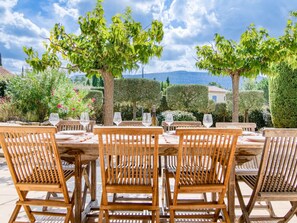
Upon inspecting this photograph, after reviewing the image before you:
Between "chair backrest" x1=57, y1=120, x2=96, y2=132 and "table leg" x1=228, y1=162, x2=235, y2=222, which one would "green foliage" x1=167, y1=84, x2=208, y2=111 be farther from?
"table leg" x1=228, y1=162, x2=235, y2=222

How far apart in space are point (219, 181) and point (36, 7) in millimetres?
8733

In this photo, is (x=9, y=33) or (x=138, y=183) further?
(x=9, y=33)

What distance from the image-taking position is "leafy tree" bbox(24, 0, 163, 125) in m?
5.09

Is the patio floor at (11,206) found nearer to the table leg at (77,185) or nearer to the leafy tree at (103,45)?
the table leg at (77,185)

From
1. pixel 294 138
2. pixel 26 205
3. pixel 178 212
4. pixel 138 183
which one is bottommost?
pixel 178 212

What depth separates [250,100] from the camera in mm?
13773

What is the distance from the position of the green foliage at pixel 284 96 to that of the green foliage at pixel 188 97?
3.93 metres

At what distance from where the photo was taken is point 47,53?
18.8 ft

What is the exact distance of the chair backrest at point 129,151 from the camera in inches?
82.7

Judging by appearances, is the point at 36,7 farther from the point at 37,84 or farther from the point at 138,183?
the point at 138,183

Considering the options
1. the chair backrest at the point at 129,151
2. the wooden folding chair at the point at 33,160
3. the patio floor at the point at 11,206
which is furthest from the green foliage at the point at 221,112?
the wooden folding chair at the point at 33,160

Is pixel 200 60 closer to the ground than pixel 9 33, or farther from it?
closer to the ground

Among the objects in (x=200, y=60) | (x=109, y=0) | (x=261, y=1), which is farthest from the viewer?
(x=261, y=1)

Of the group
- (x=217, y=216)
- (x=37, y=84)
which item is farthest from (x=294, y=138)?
(x=37, y=84)
